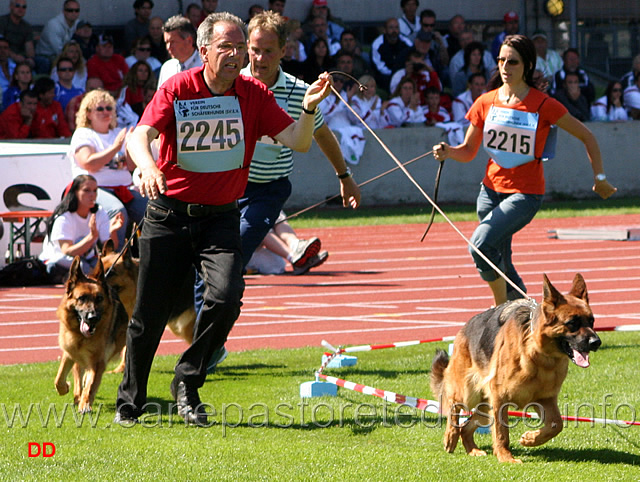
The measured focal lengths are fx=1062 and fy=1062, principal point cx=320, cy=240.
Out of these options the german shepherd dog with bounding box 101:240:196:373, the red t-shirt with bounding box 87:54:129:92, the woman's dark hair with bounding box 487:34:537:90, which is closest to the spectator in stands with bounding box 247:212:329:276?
the german shepherd dog with bounding box 101:240:196:373

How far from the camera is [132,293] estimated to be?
8375 mm

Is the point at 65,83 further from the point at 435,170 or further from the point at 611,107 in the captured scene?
the point at 611,107

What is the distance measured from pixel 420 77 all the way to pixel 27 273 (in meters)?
12.3

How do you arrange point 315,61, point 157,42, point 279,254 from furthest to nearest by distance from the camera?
point 315,61, point 157,42, point 279,254

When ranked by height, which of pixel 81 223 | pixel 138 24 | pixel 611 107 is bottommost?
pixel 611 107

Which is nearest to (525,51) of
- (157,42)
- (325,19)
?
(157,42)

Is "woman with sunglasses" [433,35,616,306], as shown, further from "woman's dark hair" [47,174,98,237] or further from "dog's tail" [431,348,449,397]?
"woman's dark hair" [47,174,98,237]

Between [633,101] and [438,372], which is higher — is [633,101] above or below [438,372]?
below

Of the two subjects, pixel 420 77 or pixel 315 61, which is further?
pixel 420 77

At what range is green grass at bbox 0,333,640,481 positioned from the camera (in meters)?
5.14

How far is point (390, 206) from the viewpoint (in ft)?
72.5

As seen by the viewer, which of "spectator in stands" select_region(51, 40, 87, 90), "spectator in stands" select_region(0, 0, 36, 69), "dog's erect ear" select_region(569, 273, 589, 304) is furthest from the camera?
"spectator in stands" select_region(0, 0, 36, 69)

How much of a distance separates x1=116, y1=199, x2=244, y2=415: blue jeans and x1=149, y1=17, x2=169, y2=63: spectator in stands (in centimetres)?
1528

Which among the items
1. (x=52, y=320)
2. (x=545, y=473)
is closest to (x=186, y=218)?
(x=545, y=473)
